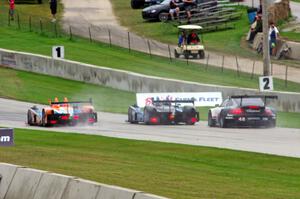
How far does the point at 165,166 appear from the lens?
20.5 m

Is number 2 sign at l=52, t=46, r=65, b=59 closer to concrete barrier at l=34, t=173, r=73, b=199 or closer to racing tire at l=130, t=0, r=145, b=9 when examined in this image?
racing tire at l=130, t=0, r=145, b=9

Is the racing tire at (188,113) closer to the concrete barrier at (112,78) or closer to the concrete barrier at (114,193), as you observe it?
the concrete barrier at (112,78)

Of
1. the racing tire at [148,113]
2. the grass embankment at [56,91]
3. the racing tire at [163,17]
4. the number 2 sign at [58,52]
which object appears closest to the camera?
the racing tire at [148,113]

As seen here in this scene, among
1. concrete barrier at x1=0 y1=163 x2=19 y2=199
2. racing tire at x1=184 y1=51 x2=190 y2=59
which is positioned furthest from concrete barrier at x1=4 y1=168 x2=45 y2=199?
racing tire at x1=184 y1=51 x2=190 y2=59

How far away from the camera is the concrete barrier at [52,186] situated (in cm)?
1538

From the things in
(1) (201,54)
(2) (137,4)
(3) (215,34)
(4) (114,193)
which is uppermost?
(2) (137,4)

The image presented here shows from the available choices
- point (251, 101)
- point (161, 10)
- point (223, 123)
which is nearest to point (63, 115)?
point (223, 123)

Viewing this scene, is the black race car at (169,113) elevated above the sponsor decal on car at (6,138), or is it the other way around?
the black race car at (169,113)

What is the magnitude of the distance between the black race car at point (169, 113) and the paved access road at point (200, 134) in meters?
0.48

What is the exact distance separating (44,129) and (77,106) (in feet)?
7.91

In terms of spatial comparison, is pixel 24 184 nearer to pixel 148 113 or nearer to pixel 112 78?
pixel 148 113

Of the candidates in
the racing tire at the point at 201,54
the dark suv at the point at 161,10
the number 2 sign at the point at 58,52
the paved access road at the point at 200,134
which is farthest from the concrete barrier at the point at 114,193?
the dark suv at the point at 161,10

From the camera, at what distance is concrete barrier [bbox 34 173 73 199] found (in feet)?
50.4

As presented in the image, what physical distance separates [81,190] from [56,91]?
3163 cm
